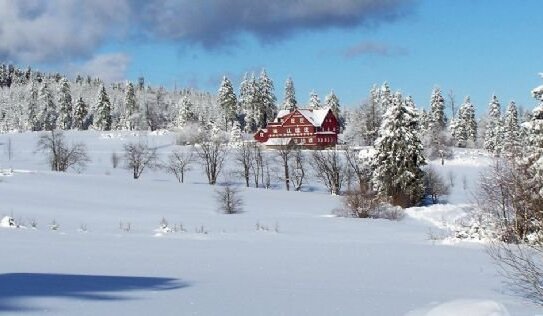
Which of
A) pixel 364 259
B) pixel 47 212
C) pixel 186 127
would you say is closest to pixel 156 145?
pixel 186 127

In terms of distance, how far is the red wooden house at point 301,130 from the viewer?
306ft

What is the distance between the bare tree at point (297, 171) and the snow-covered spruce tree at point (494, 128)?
2955 cm

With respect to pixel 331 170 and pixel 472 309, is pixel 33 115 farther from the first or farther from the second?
pixel 472 309

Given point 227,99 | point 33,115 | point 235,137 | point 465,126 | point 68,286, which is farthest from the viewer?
point 33,115

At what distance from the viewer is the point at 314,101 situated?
4564 inches

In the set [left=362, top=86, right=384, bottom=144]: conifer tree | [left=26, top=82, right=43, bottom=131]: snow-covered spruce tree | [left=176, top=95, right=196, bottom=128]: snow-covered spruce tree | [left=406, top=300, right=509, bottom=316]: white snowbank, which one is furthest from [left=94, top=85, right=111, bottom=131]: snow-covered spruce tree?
[left=406, top=300, right=509, bottom=316]: white snowbank

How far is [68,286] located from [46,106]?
11632cm

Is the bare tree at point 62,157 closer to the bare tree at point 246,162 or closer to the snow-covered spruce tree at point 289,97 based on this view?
the bare tree at point 246,162

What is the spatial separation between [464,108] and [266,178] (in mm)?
51479

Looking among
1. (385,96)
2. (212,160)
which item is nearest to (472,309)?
(212,160)

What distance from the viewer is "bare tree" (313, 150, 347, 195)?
61438 millimetres

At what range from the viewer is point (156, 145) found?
295 ft

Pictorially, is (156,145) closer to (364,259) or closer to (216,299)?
(364,259)

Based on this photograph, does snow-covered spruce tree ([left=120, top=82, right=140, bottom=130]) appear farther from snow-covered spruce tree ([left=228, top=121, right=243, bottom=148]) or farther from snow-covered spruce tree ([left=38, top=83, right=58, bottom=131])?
snow-covered spruce tree ([left=228, top=121, right=243, bottom=148])
